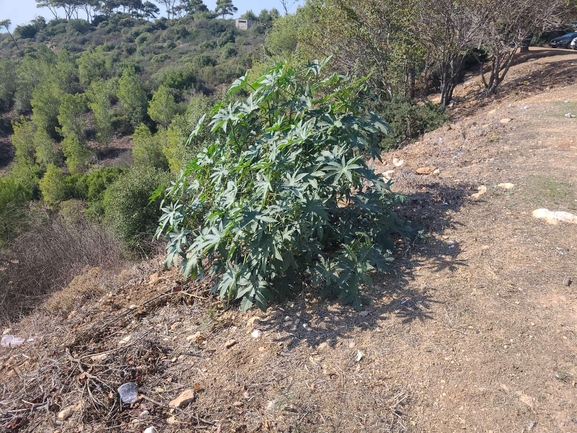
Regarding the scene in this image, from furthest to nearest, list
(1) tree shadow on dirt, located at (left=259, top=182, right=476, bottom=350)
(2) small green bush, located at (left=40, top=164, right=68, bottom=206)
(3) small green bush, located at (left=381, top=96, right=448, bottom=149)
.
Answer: (2) small green bush, located at (left=40, top=164, right=68, bottom=206) → (3) small green bush, located at (left=381, top=96, right=448, bottom=149) → (1) tree shadow on dirt, located at (left=259, top=182, right=476, bottom=350)

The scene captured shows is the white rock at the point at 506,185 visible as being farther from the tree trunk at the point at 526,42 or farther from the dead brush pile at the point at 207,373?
the tree trunk at the point at 526,42

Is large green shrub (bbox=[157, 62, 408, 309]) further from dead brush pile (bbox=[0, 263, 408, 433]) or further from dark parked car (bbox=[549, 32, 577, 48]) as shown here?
dark parked car (bbox=[549, 32, 577, 48])

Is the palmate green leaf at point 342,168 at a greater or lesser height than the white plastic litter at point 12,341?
greater

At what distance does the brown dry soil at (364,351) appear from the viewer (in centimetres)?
186

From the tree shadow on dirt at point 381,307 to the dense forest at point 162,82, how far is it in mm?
882

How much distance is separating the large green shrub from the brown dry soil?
9.6 inches

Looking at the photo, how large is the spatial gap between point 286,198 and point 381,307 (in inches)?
34.5

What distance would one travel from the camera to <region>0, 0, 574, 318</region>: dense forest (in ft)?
25.9

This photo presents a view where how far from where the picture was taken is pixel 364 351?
7.10 ft

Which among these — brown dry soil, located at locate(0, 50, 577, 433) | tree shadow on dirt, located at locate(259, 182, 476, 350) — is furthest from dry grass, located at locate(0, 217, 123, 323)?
tree shadow on dirt, located at locate(259, 182, 476, 350)

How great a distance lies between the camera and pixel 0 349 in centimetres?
312

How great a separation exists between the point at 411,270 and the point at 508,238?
0.80 meters

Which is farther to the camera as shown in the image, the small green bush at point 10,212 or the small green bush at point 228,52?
the small green bush at point 228,52

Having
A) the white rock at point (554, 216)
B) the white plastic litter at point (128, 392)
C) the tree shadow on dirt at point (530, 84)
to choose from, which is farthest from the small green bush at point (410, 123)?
the white plastic litter at point (128, 392)
